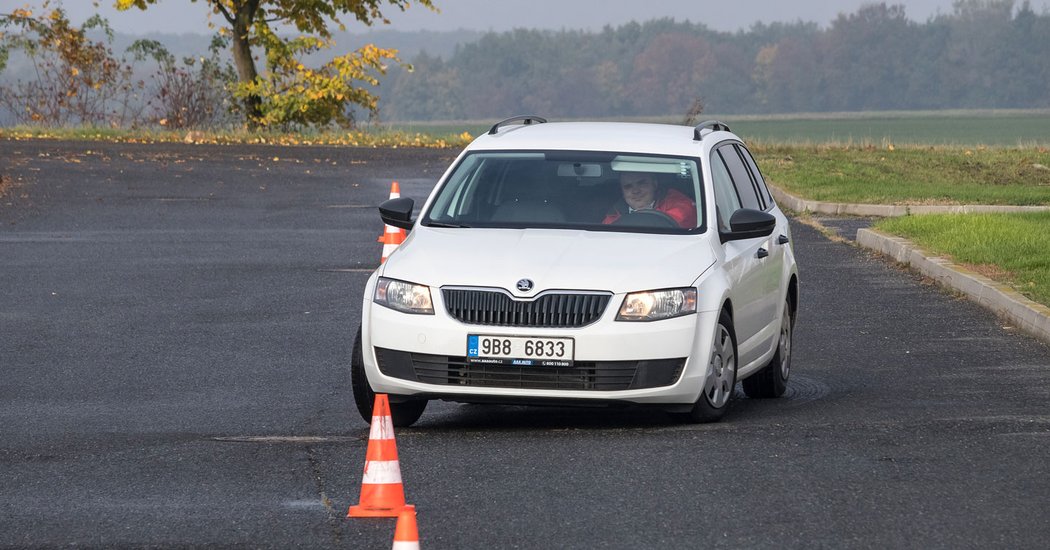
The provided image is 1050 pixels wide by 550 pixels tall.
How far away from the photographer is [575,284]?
8.02 metres

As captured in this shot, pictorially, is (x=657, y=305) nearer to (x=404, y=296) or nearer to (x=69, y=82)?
(x=404, y=296)

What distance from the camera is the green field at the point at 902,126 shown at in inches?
3482

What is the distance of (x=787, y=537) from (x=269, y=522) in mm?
1866

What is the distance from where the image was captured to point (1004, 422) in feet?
28.0

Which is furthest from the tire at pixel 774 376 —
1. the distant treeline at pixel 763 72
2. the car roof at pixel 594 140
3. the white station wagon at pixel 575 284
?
the distant treeline at pixel 763 72

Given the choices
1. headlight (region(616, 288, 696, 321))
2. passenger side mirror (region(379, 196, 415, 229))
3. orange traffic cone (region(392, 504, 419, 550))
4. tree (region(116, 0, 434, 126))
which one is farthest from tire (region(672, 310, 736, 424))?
tree (region(116, 0, 434, 126))

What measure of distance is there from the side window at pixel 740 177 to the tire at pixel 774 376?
0.65 metres

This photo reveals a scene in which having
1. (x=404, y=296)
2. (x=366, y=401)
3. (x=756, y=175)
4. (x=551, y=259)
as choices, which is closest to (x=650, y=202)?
(x=551, y=259)

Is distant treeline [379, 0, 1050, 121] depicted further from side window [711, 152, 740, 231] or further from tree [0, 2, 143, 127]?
side window [711, 152, 740, 231]

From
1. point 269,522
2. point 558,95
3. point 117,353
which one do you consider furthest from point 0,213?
point 558,95

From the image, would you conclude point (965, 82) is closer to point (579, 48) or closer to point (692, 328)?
point (579, 48)

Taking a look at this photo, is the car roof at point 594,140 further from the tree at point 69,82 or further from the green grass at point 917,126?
the green grass at point 917,126

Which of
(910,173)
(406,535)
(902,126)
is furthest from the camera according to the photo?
(902,126)

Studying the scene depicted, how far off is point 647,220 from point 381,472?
10.3ft
